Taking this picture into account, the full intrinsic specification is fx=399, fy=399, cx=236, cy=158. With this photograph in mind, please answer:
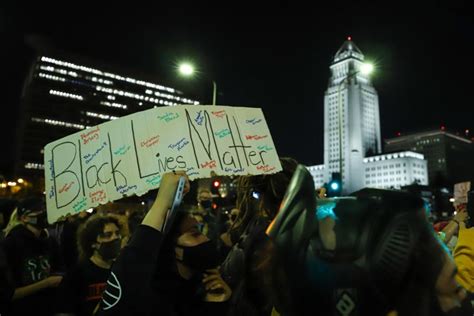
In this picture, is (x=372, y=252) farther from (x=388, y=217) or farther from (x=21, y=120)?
(x=21, y=120)

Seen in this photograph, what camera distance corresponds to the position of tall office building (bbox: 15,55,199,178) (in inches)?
3627

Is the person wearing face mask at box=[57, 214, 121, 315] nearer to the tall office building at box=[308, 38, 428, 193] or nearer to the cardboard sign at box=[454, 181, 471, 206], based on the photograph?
the cardboard sign at box=[454, 181, 471, 206]

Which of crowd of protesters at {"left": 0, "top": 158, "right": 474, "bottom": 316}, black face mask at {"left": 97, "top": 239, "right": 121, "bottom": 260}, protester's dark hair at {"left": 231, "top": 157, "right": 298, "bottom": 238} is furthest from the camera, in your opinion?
black face mask at {"left": 97, "top": 239, "right": 121, "bottom": 260}

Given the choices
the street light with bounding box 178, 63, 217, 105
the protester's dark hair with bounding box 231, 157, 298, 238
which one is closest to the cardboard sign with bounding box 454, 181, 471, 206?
the protester's dark hair with bounding box 231, 157, 298, 238

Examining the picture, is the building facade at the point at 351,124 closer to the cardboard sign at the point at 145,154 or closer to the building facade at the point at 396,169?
the building facade at the point at 396,169

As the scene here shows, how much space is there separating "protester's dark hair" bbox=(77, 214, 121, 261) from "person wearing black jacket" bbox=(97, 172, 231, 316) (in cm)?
183

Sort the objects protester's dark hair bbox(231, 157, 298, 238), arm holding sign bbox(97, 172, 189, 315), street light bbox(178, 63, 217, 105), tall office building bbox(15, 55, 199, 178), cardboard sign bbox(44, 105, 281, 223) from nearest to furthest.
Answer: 1. arm holding sign bbox(97, 172, 189, 315)
2. cardboard sign bbox(44, 105, 281, 223)
3. protester's dark hair bbox(231, 157, 298, 238)
4. street light bbox(178, 63, 217, 105)
5. tall office building bbox(15, 55, 199, 178)

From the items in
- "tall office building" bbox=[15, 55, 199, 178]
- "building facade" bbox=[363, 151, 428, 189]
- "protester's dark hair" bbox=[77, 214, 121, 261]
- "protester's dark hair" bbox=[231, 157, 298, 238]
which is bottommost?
"building facade" bbox=[363, 151, 428, 189]

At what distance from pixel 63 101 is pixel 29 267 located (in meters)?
102

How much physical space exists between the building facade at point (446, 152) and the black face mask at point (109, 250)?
440ft

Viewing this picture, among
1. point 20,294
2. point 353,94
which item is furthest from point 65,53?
point 20,294

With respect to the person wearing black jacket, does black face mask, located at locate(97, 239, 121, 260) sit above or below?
below

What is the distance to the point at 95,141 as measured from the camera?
2.73 meters

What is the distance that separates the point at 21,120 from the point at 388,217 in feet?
360
